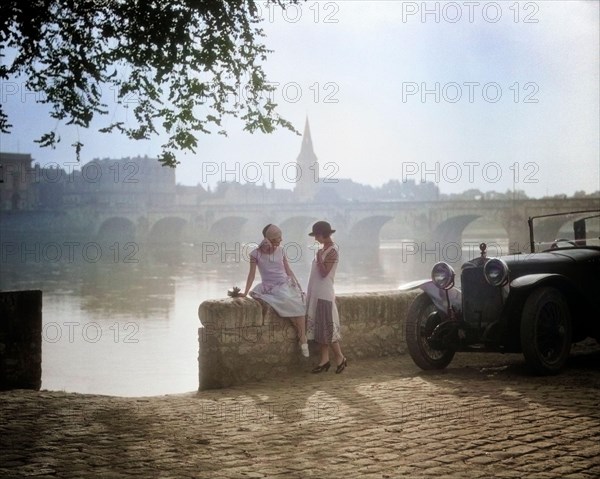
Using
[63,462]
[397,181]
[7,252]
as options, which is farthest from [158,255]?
→ [397,181]

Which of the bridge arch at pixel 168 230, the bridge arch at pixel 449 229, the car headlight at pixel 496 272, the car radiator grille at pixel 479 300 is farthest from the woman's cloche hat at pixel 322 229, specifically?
the bridge arch at pixel 168 230

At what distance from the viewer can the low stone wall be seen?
5594mm

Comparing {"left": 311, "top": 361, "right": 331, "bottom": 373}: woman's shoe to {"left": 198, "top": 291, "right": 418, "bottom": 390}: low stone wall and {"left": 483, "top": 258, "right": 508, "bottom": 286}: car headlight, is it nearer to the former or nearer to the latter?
{"left": 198, "top": 291, "right": 418, "bottom": 390}: low stone wall

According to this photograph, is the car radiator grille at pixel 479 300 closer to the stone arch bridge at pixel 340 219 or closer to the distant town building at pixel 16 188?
the stone arch bridge at pixel 340 219

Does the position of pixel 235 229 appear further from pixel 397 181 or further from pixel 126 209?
pixel 397 181

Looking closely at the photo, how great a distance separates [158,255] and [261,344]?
4744cm

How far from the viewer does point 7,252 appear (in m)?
50.2

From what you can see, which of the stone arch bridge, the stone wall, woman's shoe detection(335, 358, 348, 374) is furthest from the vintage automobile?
the stone arch bridge

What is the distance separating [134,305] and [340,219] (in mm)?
35151

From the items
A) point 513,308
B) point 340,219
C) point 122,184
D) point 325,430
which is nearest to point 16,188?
point 122,184

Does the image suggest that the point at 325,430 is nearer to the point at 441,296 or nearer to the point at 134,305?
the point at 441,296

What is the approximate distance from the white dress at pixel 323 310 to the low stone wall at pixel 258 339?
232 mm

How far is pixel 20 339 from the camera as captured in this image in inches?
229

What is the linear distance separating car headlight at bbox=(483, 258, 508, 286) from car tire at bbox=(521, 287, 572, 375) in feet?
0.84
